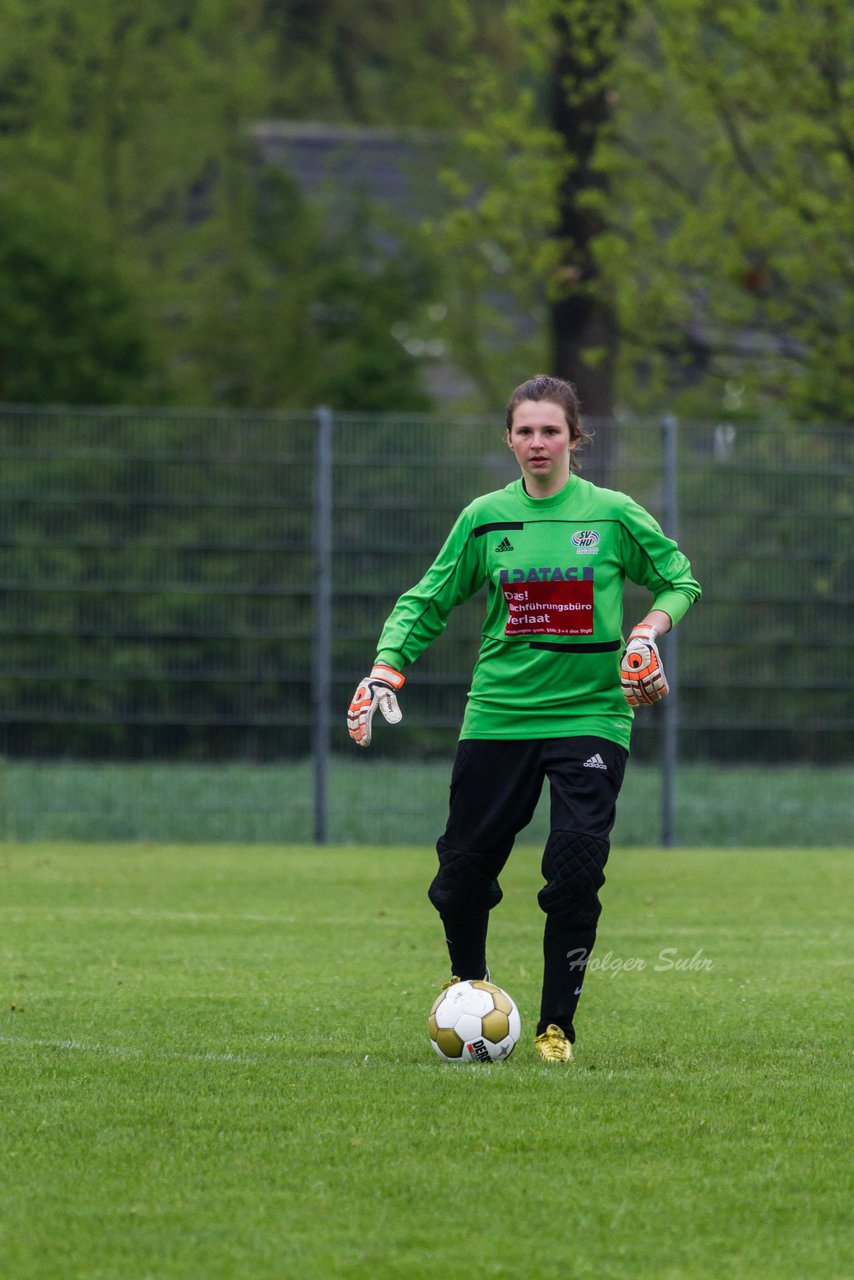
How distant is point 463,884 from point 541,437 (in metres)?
1.38

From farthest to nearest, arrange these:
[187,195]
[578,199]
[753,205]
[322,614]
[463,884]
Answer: [187,195], [578,199], [753,205], [322,614], [463,884]

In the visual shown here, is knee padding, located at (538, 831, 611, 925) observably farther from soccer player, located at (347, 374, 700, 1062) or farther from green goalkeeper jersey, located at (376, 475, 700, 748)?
green goalkeeper jersey, located at (376, 475, 700, 748)

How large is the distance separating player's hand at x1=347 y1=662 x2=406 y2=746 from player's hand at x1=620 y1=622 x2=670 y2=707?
66 cm

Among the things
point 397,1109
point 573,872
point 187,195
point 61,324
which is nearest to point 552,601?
point 573,872

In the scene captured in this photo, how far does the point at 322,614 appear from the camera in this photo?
51.3ft

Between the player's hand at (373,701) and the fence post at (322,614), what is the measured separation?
8990mm

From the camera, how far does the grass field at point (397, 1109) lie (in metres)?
4.24

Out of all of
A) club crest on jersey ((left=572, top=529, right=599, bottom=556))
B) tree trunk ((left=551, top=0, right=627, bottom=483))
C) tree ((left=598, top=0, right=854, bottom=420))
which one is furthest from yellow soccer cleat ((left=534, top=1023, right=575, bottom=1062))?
tree trunk ((left=551, top=0, right=627, bottom=483))

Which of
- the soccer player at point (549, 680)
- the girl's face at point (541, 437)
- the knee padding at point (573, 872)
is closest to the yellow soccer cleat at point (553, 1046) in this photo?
the soccer player at point (549, 680)

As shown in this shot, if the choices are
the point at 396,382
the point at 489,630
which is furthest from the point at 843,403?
the point at 489,630

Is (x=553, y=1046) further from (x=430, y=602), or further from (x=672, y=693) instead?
(x=672, y=693)

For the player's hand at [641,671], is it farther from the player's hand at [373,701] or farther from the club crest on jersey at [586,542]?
the player's hand at [373,701]

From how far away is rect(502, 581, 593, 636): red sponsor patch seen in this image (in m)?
6.52

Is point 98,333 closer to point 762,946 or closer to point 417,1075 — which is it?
point 762,946
